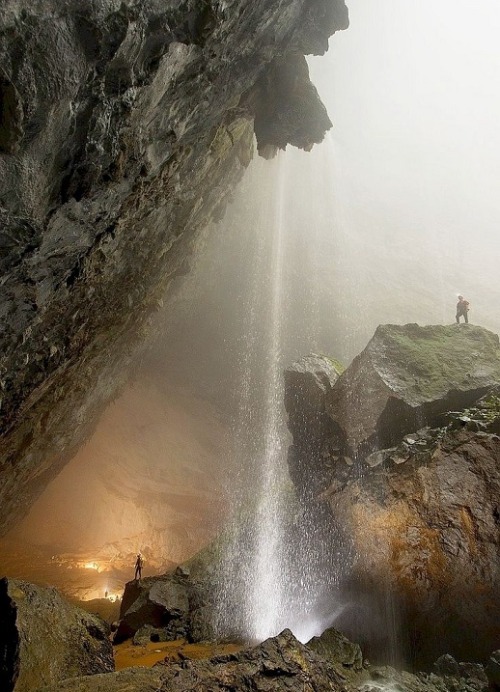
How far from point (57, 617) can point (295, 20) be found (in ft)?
53.2

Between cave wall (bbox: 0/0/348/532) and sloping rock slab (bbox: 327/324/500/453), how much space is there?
29.6ft

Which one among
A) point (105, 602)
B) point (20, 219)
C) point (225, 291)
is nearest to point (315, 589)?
point (105, 602)

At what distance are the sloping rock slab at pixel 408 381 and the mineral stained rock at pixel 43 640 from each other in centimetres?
1008

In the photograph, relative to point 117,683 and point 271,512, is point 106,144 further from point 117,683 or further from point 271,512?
point 271,512

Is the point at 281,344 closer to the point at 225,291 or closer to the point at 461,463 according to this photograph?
the point at 225,291

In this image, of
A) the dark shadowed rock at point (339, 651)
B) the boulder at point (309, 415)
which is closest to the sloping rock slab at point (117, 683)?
the dark shadowed rock at point (339, 651)

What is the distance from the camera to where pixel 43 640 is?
6395 millimetres

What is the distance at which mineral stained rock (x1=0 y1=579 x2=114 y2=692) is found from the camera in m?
5.69

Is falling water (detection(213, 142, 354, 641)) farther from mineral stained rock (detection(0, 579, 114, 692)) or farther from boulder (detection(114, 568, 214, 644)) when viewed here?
mineral stained rock (detection(0, 579, 114, 692))

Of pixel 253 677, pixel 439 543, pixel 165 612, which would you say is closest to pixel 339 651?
pixel 439 543

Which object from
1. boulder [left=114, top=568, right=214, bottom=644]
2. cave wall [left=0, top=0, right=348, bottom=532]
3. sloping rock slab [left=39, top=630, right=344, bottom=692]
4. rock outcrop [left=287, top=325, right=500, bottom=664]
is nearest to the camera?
cave wall [left=0, top=0, right=348, bottom=532]

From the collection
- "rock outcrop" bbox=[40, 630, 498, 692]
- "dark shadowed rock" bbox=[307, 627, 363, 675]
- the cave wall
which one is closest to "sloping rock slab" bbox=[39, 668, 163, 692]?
"rock outcrop" bbox=[40, 630, 498, 692]

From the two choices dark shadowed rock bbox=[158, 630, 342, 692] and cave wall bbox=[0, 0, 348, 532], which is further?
dark shadowed rock bbox=[158, 630, 342, 692]

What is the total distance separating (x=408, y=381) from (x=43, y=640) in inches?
496
